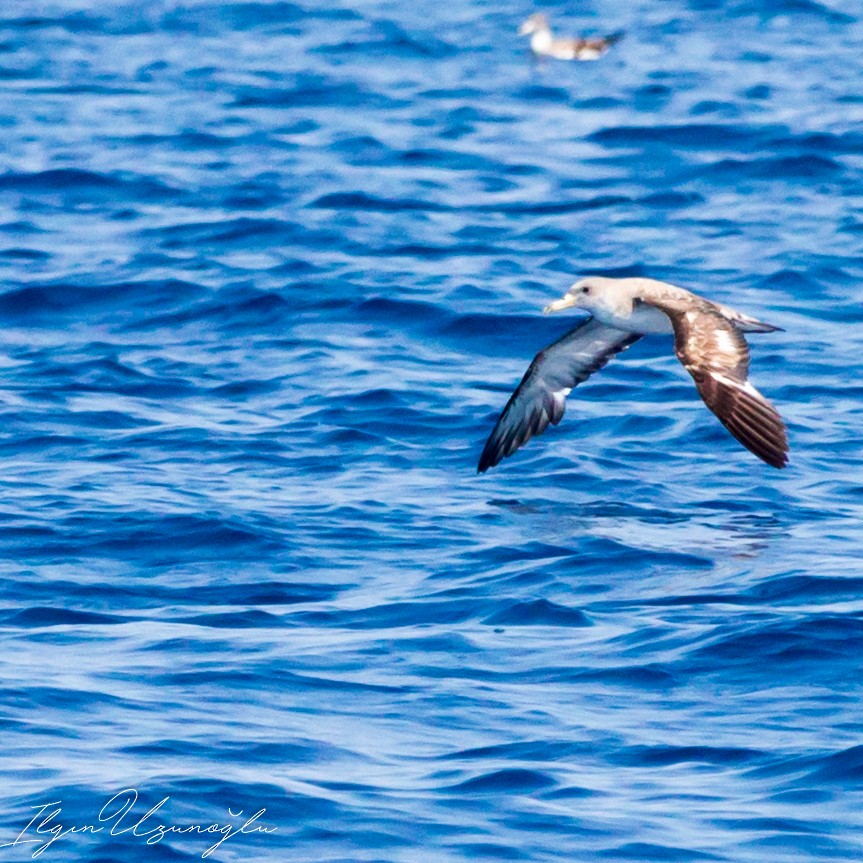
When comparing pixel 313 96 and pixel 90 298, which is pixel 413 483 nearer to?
pixel 90 298

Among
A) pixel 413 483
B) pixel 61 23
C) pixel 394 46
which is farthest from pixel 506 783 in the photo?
pixel 61 23

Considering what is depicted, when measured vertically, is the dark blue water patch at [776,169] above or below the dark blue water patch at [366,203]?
above

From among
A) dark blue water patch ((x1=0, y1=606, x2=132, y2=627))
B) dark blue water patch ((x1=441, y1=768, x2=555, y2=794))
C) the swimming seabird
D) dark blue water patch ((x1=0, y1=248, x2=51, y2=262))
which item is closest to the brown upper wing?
the swimming seabird

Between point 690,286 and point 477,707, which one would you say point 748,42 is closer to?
point 690,286

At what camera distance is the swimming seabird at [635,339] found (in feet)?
34.7

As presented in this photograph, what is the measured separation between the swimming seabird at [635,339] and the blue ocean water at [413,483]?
0.25m

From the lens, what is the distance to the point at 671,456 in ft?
39.6

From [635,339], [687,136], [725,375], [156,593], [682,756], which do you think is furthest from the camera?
[687,136]

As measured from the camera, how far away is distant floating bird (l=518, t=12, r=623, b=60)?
23.8 m

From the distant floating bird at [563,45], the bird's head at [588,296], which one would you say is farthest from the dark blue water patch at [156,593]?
the distant floating bird at [563,45]

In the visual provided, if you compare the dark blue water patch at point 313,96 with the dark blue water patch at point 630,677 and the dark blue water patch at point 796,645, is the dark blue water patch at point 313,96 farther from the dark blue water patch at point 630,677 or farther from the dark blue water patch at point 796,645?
the dark blue water patch at point 630,677

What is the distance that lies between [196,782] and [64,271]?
9.44 m
